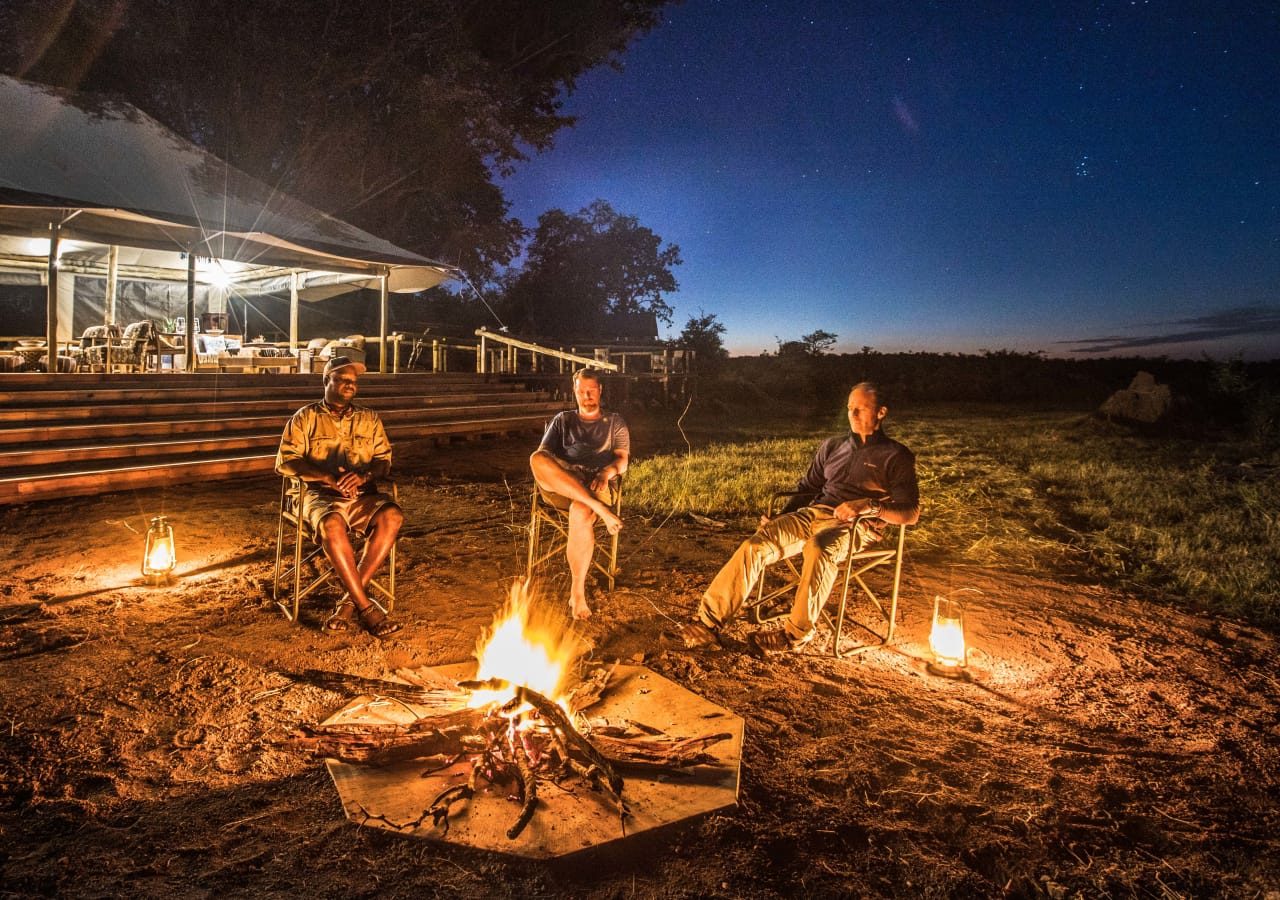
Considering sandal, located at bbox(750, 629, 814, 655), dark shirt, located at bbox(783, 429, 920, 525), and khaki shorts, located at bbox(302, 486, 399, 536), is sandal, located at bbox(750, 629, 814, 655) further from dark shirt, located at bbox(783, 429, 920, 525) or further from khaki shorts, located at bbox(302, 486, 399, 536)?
khaki shorts, located at bbox(302, 486, 399, 536)

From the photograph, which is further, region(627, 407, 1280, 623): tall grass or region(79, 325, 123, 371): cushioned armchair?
region(79, 325, 123, 371): cushioned armchair

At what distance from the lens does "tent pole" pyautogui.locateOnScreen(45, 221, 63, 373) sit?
32.1 ft

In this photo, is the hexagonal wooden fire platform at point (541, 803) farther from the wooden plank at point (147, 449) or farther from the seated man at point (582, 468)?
the wooden plank at point (147, 449)

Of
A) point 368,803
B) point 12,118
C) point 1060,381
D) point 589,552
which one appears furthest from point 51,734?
point 1060,381

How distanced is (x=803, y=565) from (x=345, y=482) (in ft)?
8.30

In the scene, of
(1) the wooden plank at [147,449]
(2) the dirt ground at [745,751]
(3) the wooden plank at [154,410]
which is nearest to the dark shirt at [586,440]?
(2) the dirt ground at [745,751]

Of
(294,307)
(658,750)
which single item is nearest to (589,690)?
(658,750)

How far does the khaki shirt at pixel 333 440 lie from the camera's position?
4188mm

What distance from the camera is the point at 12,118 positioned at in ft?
40.9

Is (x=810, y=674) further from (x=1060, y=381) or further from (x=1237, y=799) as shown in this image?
(x=1060, y=381)

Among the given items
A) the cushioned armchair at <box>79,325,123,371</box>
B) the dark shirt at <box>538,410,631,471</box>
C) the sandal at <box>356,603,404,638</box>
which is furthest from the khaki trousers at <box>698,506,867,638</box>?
the cushioned armchair at <box>79,325,123,371</box>

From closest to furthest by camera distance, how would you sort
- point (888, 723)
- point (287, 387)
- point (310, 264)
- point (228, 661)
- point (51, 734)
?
point (51, 734), point (888, 723), point (228, 661), point (287, 387), point (310, 264)

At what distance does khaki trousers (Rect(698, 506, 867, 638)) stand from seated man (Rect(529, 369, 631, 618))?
70cm

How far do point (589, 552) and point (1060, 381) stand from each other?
34.5 metres
